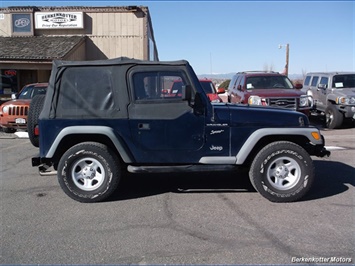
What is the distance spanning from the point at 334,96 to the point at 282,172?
8.48 metres

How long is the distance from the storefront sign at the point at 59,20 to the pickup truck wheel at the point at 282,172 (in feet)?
57.7

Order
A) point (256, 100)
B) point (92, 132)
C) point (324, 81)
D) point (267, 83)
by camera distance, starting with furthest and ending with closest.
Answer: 1. point (324, 81)
2. point (267, 83)
3. point (256, 100)
4. point (92, 132)

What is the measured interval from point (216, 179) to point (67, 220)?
265 cm

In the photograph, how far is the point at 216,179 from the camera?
20.0 feet

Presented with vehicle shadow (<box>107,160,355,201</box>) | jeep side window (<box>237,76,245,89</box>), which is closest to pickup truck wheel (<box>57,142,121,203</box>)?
vehicle shadow (<box>107,160,355,201</box>)

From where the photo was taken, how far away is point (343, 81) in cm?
1277

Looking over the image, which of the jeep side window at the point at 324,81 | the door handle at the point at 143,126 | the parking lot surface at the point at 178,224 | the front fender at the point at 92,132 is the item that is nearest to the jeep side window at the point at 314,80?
the jeep side window at the point at 324,81

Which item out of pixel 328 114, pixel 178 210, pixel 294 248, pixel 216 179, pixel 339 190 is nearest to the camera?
pixel 294 248

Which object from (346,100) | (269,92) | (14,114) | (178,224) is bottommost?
(178,224)

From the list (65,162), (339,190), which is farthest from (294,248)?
(65,162)

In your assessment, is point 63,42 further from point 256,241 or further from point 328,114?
point 256,241

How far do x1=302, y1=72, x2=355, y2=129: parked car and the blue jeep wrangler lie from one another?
778cm

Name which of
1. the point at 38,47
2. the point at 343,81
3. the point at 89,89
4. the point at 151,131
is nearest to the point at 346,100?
the point at 343,81

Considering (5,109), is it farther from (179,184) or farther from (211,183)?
(211,183)
